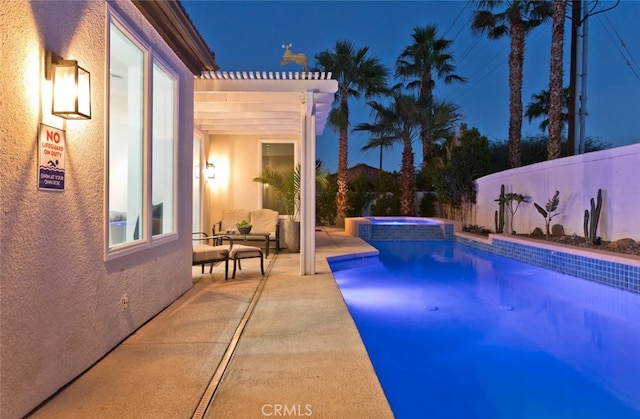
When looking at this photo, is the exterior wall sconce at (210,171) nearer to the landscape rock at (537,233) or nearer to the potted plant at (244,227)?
the potted plant at (244,227)

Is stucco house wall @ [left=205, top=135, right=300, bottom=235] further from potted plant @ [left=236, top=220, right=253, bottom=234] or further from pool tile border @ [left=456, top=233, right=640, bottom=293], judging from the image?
pool tile border @ [left=456, top=233, right=640, bottom=293]

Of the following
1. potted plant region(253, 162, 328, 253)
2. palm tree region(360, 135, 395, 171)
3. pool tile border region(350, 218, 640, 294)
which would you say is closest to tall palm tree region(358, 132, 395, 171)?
palm tree region(360, 135, 395, 171)

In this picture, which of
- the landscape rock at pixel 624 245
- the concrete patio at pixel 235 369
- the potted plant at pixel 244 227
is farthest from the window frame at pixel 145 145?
the landscape rock at pixel 624 245

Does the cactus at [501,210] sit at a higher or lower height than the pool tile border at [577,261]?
higher

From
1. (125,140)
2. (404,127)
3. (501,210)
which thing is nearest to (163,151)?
(125,140)

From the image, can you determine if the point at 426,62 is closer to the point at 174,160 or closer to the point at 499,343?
the point at 174,160

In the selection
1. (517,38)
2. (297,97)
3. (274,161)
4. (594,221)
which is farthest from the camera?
(517,38)

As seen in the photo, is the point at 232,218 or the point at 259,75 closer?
the point at 259,75

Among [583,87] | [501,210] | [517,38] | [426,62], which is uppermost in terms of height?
[426,62]

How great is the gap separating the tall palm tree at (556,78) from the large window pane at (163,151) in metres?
12.1

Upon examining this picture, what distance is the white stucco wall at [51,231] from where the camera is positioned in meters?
2.27

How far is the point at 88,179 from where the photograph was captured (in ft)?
10.3

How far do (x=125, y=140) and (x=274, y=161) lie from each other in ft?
23.2

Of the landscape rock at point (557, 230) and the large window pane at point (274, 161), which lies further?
the large window pane at point (274, 161)
